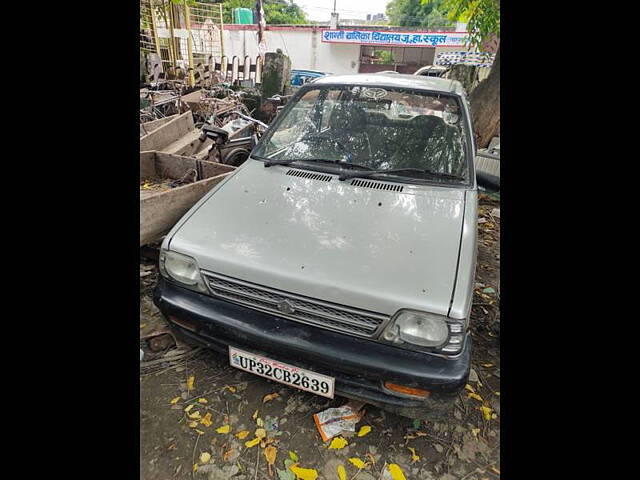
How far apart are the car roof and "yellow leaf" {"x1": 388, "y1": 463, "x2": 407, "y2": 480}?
271 cm

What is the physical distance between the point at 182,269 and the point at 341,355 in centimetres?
100

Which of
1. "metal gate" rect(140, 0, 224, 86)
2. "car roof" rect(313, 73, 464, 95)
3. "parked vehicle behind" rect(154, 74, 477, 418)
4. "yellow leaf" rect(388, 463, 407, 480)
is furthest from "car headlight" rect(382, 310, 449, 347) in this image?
"metal gate" rect(140, 0, 224, 86)

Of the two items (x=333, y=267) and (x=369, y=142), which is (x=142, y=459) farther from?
(x=369, y=142)

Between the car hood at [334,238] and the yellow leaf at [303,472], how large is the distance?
3.01 ft

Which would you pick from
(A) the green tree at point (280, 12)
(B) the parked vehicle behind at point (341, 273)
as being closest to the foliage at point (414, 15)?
(A) the green tree at point (280, 12)

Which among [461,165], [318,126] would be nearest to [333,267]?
[461,165]

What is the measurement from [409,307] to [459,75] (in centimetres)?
1030

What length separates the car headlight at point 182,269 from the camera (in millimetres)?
2035

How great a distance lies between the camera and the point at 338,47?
1003 inches

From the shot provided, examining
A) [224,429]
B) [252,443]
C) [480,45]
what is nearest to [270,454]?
[252,443]

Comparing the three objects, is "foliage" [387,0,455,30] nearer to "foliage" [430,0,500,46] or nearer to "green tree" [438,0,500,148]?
"green tree" [438,0,500,148]

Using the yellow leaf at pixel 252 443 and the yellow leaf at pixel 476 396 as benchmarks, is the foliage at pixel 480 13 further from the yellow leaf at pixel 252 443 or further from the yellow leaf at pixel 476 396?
the yellow leaf at pixel 252 443

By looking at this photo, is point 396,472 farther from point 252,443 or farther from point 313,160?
point 313,160

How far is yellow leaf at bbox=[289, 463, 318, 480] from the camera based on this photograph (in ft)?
6.17
